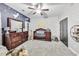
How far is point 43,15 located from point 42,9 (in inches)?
4.0

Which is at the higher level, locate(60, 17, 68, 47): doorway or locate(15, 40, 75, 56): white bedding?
locate(60, 17, 68, 47): doorway

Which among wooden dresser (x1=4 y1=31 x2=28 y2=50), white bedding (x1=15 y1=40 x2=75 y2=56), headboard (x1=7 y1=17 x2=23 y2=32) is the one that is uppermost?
headboard (x1=7 y1=17 x2=23 y2=32)

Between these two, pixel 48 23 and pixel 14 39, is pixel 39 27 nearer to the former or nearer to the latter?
pixel 48 23

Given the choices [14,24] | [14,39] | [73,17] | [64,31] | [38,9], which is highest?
[38,9]

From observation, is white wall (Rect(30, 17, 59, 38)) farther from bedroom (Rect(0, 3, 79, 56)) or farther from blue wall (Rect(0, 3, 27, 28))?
blue wall (Rect(0, 3, 27, 28))

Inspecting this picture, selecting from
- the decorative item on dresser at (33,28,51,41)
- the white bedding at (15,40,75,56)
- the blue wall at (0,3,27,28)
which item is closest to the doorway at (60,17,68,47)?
the white bedding at (15,40,75,56)

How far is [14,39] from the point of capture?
2.00m

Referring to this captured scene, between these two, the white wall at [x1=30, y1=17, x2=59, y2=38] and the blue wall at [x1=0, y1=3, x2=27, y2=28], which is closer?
the blue wall at [x1=0, y1=3, x2=27, y2=28]

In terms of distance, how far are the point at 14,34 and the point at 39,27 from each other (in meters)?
0.42

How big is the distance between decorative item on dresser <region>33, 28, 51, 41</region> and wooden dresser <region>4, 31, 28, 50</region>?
0.17 meters

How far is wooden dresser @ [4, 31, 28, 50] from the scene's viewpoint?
1.97 m

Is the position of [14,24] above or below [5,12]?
below

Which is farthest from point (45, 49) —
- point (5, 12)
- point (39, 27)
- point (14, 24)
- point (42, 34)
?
point (5, 12)

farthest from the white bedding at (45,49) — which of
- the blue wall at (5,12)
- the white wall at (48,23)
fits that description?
the blue wall at (5,12)
